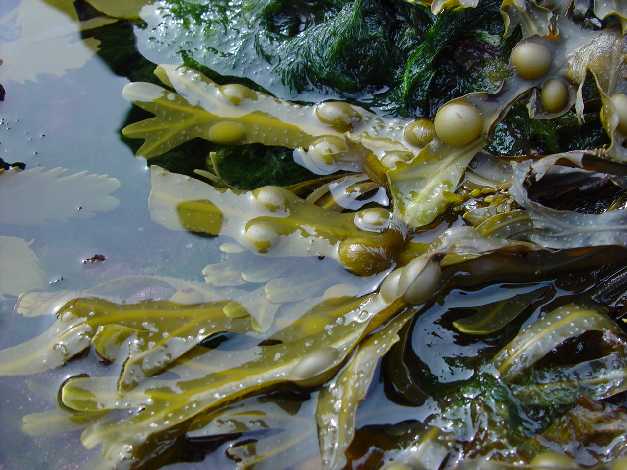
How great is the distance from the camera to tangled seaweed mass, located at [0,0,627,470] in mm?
880

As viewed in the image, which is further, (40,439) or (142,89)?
(142,89)

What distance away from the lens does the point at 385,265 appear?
1002mm

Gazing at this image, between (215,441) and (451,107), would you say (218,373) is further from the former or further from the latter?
(451,107)

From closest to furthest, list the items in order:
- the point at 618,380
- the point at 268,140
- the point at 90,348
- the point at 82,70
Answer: the point at 618,380 → the point at 90,348 → the point at 268,140 → the point at 82,70

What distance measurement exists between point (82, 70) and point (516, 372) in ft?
3.36

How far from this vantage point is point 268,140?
1155 millimetres

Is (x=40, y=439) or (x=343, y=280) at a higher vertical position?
(x=343, y=280)

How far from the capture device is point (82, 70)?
1338mm

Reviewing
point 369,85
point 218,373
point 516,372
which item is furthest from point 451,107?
point 218,373

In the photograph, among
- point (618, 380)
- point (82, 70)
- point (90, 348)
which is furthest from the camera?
point (82, 70)

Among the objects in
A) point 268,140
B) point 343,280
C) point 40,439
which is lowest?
point 40,439

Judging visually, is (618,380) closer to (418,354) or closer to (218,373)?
(418,354)

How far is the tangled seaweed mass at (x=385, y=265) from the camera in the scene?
2.89 ft

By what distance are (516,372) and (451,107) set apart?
40 cm
